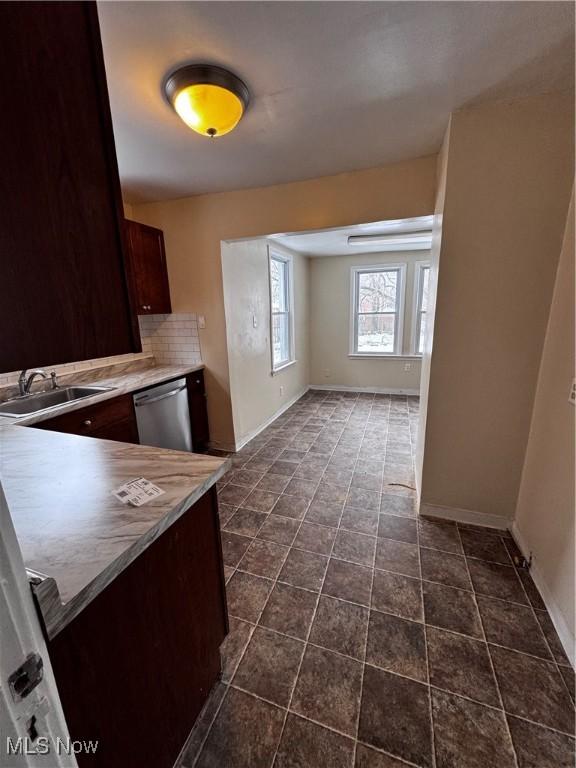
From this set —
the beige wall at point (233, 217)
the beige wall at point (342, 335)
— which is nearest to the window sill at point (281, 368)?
the beige wall at point (342, 335)

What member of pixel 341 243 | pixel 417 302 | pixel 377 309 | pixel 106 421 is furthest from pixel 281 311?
pixel 106 421

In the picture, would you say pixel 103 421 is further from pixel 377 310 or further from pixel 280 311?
pixel 377 310

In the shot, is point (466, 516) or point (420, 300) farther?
point (420, 300)

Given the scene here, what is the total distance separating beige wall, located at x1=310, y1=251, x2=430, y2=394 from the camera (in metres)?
5.18

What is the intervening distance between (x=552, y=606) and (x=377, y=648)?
88 centimetres

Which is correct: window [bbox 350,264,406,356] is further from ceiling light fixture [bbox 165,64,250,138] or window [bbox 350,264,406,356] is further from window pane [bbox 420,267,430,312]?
ceiling light fixture [bbox 165,64,250,138]

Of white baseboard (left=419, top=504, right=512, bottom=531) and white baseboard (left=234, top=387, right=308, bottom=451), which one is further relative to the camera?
white baseboard (left=234, top=387, right=308, bottom=451)

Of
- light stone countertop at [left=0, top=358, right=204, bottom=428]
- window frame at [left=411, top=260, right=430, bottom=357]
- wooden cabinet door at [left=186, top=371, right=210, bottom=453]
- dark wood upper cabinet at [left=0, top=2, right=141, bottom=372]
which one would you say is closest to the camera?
dark wood upper cabinet at [left=0, top=2, right=141, bottom=372]

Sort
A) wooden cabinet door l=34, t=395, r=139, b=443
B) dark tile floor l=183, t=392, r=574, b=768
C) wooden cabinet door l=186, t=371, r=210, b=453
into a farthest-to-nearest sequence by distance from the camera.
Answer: wooden cabinet door l=186, t=371, r=210, b=453 → wooden cabinet door l=34, t=395, r=139, b=443 → dark tile floor l=183, t=392, r=574, b=768

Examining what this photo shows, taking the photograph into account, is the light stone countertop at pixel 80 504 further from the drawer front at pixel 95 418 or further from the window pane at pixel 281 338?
the window pane at pixel 281 338

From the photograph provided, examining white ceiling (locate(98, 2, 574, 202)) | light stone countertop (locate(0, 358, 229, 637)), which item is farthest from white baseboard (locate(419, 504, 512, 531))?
white ceiling (locate(98, 2, 574, 202))

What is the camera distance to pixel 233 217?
276 centimetres

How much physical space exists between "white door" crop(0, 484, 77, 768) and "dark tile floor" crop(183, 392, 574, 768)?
0.94 m

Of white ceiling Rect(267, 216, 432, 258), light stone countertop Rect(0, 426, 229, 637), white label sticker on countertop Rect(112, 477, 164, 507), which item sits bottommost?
light stone countertop Rect(0, 426, 229, 637)
